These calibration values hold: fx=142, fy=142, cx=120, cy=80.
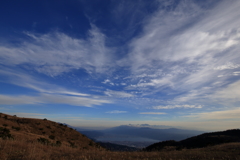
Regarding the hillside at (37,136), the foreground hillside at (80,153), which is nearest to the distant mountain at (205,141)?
the hillside at (37,136)

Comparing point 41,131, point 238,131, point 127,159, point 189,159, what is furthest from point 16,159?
point 238,131

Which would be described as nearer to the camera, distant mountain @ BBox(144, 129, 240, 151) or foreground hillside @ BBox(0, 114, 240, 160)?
foreground hillside @ BBox(0, 114, 240, 160)

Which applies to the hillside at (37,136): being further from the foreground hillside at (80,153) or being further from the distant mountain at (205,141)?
the distant mountain at (205,141)

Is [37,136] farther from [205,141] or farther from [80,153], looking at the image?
[205,141]

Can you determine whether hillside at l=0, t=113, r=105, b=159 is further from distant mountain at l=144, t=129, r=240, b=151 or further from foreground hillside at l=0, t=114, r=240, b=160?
distant mountain at l=144, t=129, r=240, b=151

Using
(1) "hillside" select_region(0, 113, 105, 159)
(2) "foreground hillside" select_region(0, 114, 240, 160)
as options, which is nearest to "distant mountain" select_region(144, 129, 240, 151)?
(1) "hillside" select_region(0, 113, 105, 159)

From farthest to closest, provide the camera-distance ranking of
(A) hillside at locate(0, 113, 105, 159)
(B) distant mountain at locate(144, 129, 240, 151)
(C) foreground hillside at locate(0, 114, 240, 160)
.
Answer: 1. (B) distant mountain at locate(144, 129, 240, 151)
2. (A) hillside at locate(0, 113, 105, 159)
3. (C) foreground hillside at locate(0, 114, 240, 160)

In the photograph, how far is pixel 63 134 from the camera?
34.7 meters

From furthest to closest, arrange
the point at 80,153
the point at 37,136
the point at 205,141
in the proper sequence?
the point at 205,141, the point at 37,136, the point at 80,153

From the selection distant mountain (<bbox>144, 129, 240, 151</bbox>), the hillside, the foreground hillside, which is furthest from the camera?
distant mountain (<bbox>144, 129, 240, 151</bbox>)

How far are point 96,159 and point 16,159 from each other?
12.6 feet

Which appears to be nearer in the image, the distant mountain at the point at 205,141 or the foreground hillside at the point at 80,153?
the foreground hillside at the point at 80,153

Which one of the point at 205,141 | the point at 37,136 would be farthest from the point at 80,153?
the point at 205,141

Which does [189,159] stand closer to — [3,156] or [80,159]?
[80,159]
